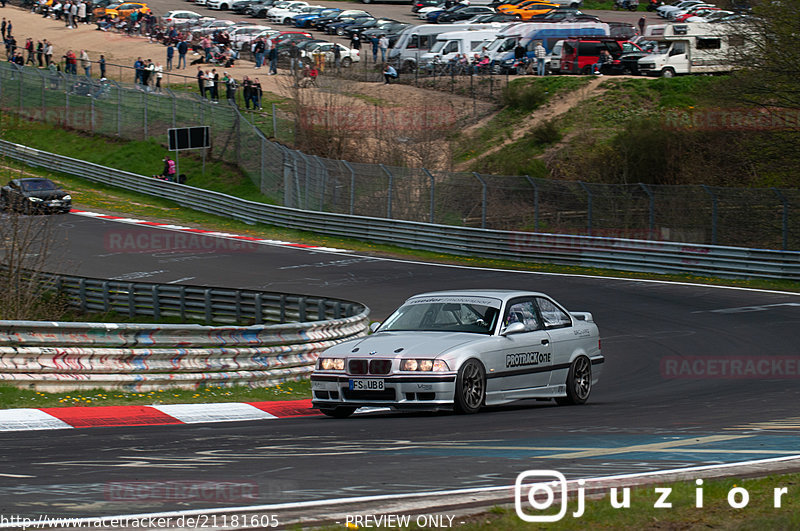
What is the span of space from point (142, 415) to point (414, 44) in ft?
166

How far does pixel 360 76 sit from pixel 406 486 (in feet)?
175

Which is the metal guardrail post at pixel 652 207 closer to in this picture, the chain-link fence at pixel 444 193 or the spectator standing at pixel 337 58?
the chain-link fence at pixel 444 193

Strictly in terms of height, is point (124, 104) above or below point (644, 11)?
below

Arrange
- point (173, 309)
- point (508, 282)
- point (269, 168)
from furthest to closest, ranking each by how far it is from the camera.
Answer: point (269, 168)
point (508, 282)
point (173, 309)

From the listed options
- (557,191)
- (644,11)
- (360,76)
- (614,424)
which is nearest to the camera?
(614,424)

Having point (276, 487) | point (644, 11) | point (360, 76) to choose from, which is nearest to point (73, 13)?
point (360, 76)

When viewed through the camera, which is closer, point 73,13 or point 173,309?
point 173,309

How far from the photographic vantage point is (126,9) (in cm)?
7356

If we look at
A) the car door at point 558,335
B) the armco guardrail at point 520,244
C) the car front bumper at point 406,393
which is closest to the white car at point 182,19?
the armco guardrail at point 520,244

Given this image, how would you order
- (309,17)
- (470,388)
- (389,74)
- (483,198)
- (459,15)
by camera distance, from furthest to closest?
(309,17) → (459,15) → (389,74) → (483,198) → (470,388)

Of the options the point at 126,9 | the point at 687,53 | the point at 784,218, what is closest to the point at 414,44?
the point at 687,53

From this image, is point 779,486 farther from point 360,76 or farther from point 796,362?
point 360,76

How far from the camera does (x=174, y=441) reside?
833cm

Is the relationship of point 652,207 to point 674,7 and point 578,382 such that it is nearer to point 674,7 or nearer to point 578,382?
point 578,382
